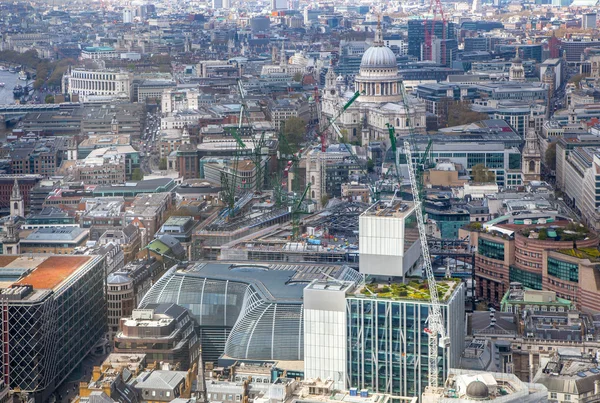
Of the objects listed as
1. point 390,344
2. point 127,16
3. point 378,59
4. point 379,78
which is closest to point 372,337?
point 390,344

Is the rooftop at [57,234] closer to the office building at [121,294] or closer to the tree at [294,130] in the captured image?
the office building at [121,294]

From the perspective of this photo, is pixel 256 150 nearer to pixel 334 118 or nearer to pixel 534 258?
pixel 334 118

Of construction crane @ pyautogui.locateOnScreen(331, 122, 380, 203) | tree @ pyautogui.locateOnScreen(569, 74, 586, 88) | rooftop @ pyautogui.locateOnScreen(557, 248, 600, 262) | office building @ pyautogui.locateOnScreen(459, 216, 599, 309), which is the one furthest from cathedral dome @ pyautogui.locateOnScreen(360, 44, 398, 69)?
rooftop @ pyautogui.locateOnScreen(557, 248, 600, 262)

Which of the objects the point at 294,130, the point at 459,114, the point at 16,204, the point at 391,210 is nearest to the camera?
the point at 391,210

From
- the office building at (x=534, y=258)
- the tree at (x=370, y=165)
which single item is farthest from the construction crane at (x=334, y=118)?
the office building at (x=534, y=258)

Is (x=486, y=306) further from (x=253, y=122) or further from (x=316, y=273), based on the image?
(x=253, y=122)

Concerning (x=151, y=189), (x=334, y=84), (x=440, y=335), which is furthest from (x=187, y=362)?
(x=334, y=84)
